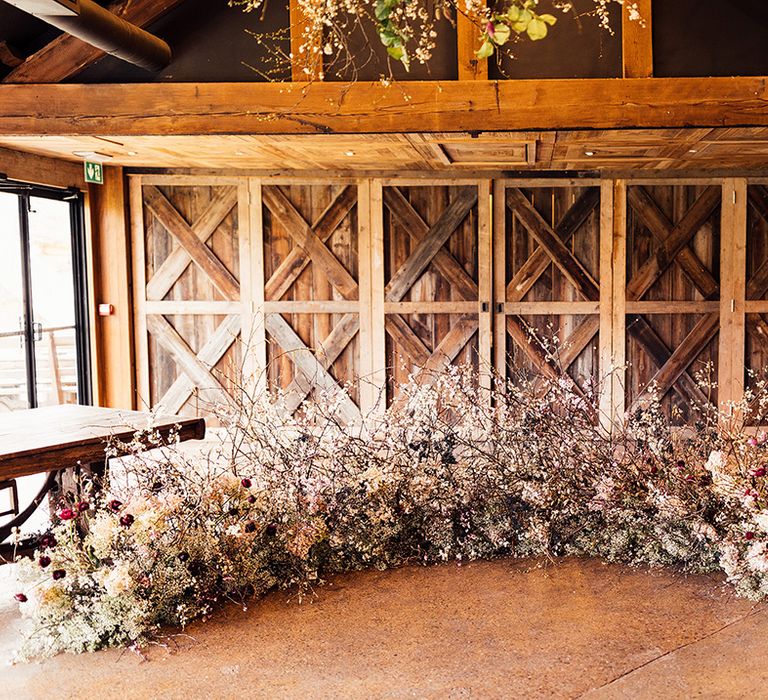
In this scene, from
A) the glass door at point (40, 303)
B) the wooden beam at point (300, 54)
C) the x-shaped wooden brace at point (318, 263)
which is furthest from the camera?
the x-shaped wooden brace at point (318, 263)

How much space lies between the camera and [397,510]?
3322mm

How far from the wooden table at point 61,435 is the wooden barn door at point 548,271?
11.6ft

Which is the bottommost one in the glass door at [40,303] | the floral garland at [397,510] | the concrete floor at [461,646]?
the concrete floor at [461,646]

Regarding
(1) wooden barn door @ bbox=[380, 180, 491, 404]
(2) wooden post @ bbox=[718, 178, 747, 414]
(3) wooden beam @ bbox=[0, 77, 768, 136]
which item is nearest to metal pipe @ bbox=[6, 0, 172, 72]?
(3) wooden beam @ bbox=[0, 77, 768, 136]

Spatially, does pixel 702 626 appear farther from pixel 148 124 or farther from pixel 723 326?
pixel 723 326

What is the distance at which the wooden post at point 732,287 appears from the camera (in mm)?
6785

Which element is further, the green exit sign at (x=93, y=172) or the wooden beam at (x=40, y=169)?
the green exit sign at (x=93, y=172)

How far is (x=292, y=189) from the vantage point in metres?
7.10

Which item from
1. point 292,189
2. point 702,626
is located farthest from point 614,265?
point 702,626

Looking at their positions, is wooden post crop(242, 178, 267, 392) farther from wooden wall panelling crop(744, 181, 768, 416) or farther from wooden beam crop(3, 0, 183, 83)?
wooden wall panelling crop(744, 181, 768, 416)

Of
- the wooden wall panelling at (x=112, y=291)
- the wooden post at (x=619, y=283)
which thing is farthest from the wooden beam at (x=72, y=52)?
the wooden post at (x=619, y=283)

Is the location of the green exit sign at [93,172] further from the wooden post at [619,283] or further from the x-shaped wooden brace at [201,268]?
the wooden post at [619,283]

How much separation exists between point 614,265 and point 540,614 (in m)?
4.65

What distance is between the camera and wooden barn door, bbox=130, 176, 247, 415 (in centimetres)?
717
